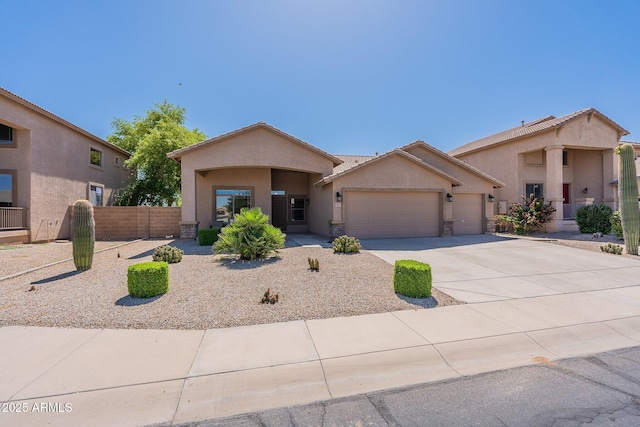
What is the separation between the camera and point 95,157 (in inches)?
736

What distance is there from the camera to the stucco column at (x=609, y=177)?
→ 753 inches

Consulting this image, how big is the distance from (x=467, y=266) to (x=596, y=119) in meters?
18.2

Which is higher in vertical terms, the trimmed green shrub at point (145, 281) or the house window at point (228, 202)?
the house window at point (228, 202)

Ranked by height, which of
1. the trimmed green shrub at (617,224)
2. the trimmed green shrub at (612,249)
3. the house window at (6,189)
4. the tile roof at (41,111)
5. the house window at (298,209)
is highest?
the tile roof at (41,111)

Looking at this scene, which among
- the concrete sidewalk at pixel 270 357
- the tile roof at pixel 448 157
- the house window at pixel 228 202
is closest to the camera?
the concrete sidewalk at pixel 270 357

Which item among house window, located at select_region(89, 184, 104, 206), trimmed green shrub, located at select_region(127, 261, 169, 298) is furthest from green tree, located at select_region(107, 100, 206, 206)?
trimmed green shrub, located at select_region(127, 261, 169, 298)

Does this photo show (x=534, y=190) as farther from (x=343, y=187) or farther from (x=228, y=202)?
→ (x=228, y=202)

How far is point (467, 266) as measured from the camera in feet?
29.5

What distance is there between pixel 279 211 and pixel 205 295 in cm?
1271

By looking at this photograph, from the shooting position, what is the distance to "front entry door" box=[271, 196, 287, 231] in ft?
61.0

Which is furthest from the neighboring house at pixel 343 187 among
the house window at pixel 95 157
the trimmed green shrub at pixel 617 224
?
the house window at pixel 95 157

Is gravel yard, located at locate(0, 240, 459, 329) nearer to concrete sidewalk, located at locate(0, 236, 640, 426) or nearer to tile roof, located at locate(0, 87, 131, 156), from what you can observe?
concrete sidewalk, located at locate(0, 236, 640, 426)

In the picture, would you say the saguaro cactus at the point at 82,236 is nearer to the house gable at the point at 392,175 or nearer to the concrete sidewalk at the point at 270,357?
the concrete sidewalk at the point at 270,357

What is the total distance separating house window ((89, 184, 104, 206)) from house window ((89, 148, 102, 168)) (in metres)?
1.53
